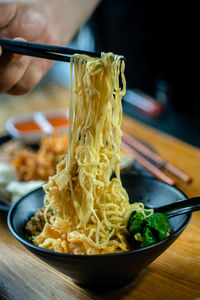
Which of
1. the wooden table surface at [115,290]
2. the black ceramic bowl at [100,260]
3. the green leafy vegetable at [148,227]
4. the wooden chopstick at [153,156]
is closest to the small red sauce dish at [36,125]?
the wooden chopstick at [153,156]

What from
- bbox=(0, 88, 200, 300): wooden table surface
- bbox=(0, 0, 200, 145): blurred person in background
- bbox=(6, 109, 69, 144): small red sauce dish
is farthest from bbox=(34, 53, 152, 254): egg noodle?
bbox=(6, 109, 69, 144): small red sauce dish

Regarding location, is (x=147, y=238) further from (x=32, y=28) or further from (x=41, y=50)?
(x=32, y=28)

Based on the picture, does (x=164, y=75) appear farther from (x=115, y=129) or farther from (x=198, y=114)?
(x=115, y=129)

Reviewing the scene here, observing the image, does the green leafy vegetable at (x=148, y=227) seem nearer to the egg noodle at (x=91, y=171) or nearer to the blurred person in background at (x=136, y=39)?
the egg noodle at (x=91, y=171)

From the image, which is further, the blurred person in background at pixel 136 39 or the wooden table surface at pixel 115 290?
the blurred person in background at pixel 136 39

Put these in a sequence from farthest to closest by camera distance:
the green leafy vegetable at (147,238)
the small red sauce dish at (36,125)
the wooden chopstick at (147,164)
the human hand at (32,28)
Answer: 1. the small red sauce dish at (36,125)
2. the wooden chopstick at (147,164)
3. the human hand at (32,28)
4. the green leafy vegetable at (147,238)

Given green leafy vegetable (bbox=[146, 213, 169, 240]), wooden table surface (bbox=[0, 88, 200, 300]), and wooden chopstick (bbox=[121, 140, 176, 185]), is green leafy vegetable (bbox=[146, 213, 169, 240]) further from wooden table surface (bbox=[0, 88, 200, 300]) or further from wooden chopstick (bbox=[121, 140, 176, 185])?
wooden chopstick (bbox=[121, 140, 176, 185])

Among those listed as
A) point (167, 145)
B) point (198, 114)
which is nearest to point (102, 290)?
point (167, 145)
